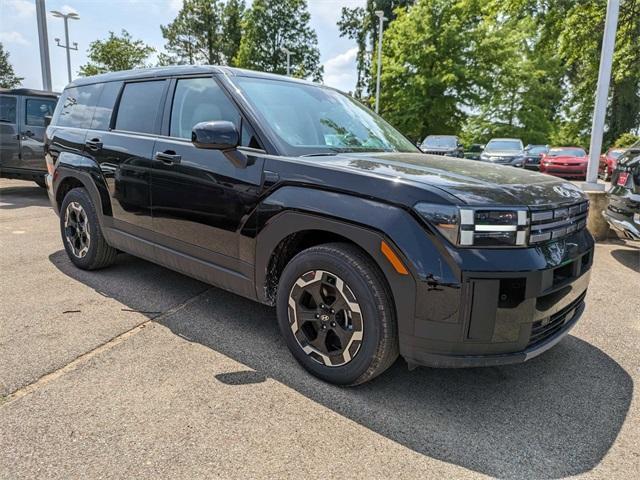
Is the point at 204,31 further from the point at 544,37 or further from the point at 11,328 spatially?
the point at 11,328

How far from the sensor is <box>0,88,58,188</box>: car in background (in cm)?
914

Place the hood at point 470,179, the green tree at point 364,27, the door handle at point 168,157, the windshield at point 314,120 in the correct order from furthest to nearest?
the green tree at point 364,27, the door handle at point 168,157, the windshield at point 314,120, the hood at point 470,179

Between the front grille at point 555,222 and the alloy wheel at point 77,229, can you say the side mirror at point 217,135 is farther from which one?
the alloy wheel at point 77,229

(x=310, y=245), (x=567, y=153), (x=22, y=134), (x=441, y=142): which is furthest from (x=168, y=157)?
(x=567, y=153)

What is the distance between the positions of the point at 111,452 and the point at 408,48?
28550mm

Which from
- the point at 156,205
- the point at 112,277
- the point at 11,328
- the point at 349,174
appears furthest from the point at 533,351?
the point at 112,277

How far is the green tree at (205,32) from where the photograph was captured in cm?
4412

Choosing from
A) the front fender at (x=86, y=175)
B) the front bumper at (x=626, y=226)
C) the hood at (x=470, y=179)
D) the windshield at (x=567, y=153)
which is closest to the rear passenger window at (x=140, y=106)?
the front fender at (x=86, y=175)

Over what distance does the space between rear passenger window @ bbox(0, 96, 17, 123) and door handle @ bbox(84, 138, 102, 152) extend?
6.64 metres

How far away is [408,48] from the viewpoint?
27156 millimetres

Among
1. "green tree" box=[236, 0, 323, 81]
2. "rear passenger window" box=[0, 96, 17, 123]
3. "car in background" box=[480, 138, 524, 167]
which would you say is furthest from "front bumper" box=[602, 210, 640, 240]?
"green tree" box=[236, 0, 323, 81]

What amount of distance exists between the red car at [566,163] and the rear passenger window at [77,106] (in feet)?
59.0

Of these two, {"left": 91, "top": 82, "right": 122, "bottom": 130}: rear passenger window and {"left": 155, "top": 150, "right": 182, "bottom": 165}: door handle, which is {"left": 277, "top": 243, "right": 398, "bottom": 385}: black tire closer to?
{"left": 155, "top": 150, "right": 182, "bottom": 165}: door handle

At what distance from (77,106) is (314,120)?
9.15 ft
